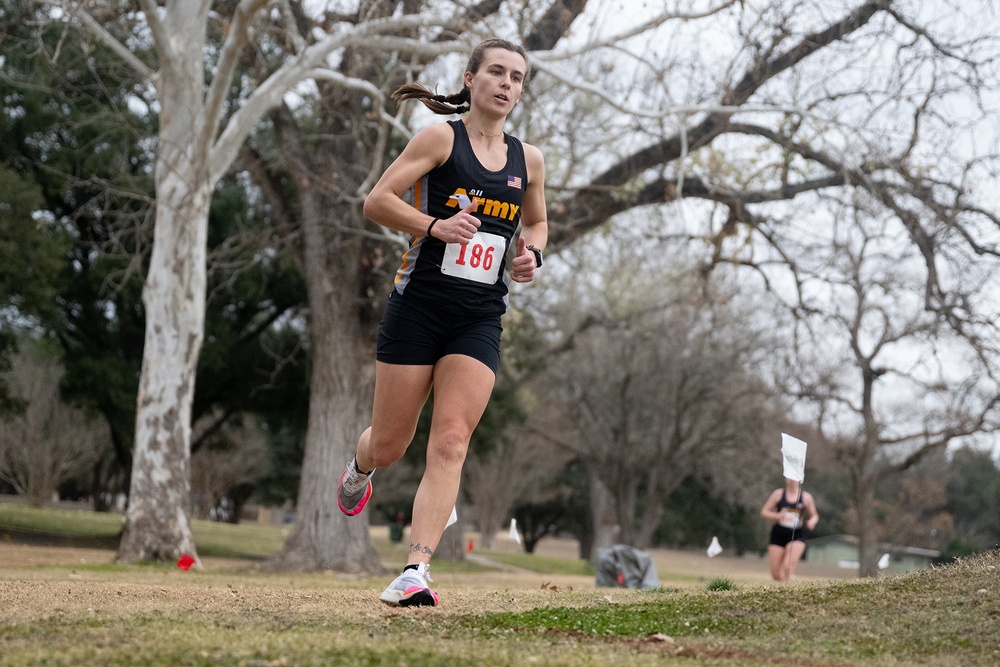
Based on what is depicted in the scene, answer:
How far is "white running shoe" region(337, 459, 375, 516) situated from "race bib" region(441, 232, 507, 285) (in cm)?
145

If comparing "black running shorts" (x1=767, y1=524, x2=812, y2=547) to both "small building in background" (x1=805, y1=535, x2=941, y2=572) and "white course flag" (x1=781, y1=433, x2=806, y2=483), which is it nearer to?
"white course flag" (x1=781, y1=433, x2=806, y2=483)

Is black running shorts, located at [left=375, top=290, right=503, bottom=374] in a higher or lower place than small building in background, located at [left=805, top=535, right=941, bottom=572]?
higher

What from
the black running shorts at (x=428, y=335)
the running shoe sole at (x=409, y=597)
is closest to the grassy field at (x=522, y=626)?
the running shoe sole at (x=409, y=597)

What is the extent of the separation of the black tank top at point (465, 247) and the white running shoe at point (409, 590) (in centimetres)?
115

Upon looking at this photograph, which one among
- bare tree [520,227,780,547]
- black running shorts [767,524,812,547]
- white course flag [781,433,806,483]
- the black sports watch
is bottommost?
black running shorts [767,524,812,547]

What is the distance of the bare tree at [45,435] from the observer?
33.3m

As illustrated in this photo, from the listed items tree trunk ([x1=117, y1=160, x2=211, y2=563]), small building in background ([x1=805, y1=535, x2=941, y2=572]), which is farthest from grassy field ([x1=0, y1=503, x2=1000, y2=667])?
small building in background ([x1=805, y1=535, x2=941, y2=572])

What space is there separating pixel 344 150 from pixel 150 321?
492 cm

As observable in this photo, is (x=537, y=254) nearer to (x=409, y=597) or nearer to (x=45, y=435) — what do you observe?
(x=409, y=597)

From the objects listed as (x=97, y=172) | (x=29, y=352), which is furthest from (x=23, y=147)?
(x=29, y=352)

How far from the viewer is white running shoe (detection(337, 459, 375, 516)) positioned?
217 inches

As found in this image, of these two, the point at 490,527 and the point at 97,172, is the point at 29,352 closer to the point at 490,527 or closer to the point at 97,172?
the point at 97,172

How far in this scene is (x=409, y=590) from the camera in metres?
4.32

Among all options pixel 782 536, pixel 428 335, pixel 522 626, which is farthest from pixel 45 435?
pixel 522 626
